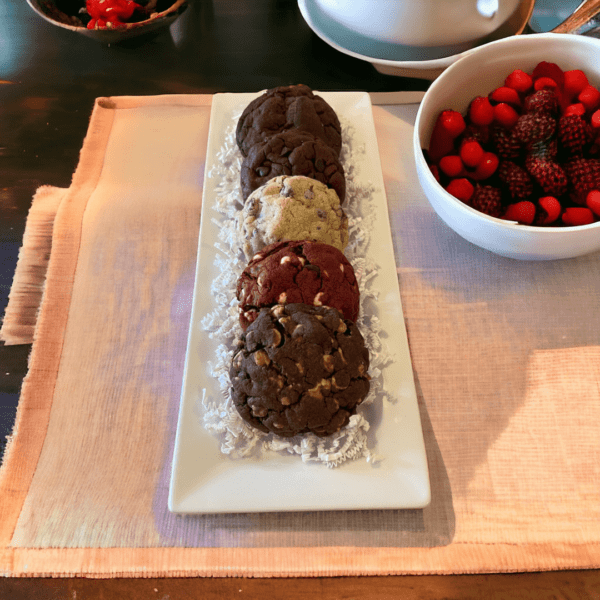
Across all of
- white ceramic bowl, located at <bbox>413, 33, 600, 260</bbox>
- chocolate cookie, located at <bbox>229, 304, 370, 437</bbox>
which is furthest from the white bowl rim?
chocolate cookie, located at <bbox>229, 304, 370, 437</bbox>

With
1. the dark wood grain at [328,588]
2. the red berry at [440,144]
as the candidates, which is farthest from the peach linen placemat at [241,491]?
the red berry at [440,144]

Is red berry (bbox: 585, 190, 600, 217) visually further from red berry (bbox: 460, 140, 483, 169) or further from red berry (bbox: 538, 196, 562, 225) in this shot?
red berry (bbox: 460, 140, 483, 169)

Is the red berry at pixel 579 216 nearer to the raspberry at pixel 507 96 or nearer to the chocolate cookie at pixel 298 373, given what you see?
the raspberry at pixel 507 96

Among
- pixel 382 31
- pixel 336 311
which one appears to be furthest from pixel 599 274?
pixel 382 31

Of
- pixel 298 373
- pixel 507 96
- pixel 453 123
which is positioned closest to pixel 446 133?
pixel 453 123

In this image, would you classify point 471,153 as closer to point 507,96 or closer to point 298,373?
Result: point 507,96
